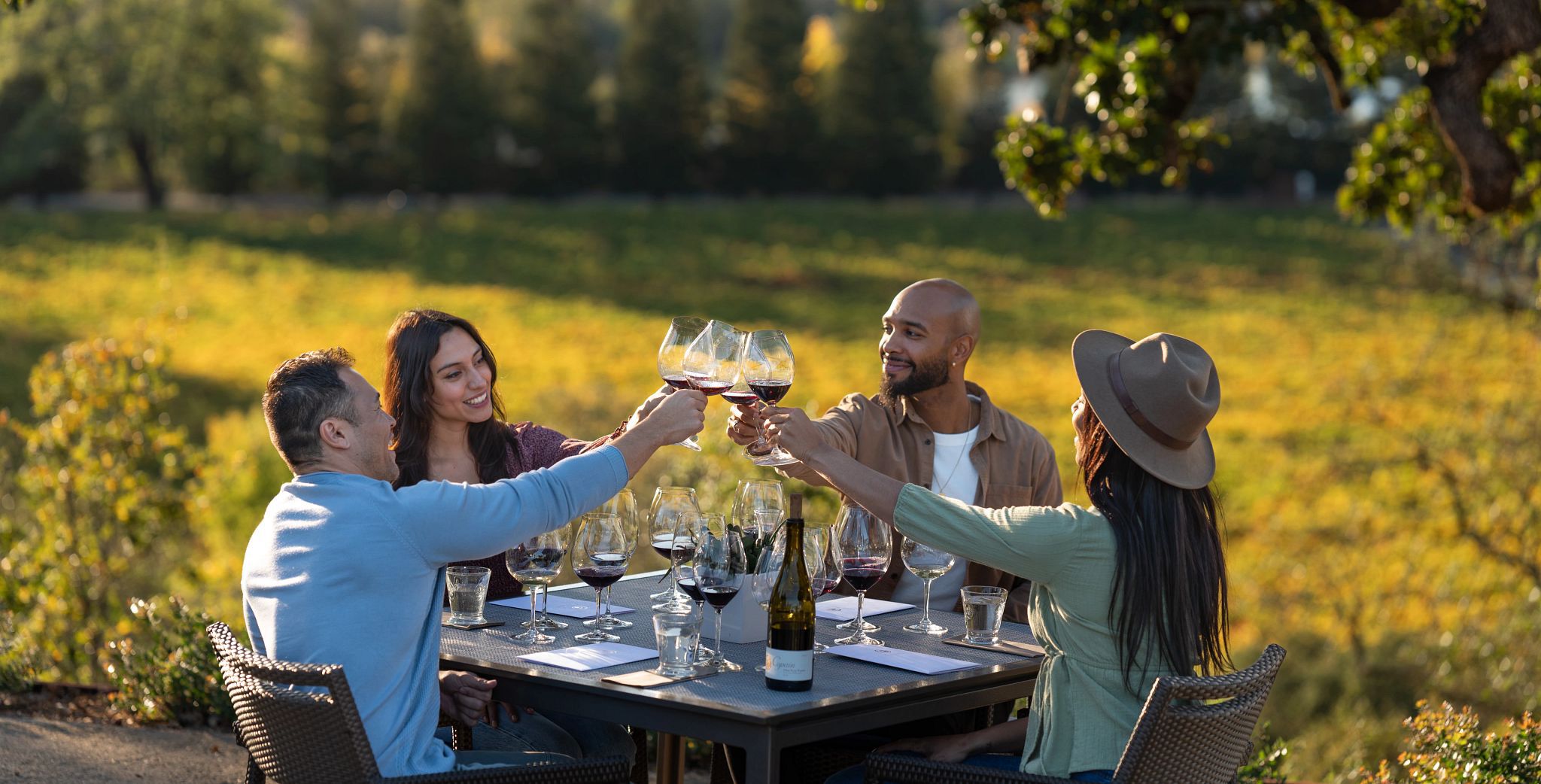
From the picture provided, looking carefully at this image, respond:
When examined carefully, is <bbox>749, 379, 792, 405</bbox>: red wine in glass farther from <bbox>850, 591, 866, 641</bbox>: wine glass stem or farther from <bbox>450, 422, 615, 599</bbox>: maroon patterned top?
<bbox>450, 422, 615, 599</bbox>: maroon patterned top

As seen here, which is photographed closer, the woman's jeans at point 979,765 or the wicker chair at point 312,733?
the wicker chair at point 312,733

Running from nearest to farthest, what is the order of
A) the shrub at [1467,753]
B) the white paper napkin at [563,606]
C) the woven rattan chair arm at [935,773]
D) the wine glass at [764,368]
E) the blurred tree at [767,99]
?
1. the woven rattan chair arm at [935,773]
2. the wine glass at [764,368]
3. the white paper napkin at [563,606]
4. the shrub at [1467,753]
5. the blurred tree at [767,99]

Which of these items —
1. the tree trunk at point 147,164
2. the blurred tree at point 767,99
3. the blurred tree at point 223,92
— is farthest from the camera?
the blurred tree at point 767,99

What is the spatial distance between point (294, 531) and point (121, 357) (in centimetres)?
541

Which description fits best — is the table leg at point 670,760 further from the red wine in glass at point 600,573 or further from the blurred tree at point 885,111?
the blurred tree at point 885,111

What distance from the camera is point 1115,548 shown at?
3.40 metres

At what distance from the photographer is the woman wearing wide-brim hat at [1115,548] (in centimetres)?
340

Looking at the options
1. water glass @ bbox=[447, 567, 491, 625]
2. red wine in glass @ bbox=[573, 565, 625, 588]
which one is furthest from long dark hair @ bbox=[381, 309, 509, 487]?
red wine in glass @ bbox=[573, 565, 625, 588]

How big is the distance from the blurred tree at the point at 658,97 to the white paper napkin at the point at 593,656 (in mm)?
47778

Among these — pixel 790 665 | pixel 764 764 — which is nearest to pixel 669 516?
pixel 790 665

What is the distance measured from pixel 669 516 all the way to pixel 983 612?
35.3 inches

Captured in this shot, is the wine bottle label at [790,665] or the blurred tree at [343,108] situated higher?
the blurred tree at [343,108]

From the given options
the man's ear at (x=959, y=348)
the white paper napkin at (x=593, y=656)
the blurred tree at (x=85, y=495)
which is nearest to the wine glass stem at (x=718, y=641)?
the white paper napkin at (x=593, y=656)

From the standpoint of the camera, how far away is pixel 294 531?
3236mm
